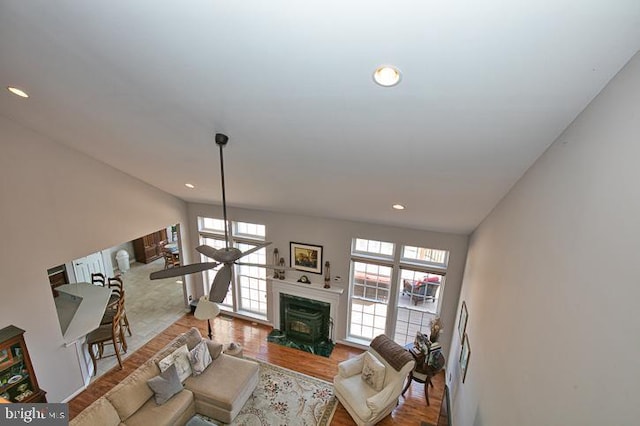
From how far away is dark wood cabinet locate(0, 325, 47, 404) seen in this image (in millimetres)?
3971

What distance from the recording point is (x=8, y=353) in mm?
4016

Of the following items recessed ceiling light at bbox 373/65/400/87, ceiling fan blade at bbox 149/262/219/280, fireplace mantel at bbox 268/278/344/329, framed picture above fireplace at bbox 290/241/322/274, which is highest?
recessed ceiling light at bbox 373/65/400/87

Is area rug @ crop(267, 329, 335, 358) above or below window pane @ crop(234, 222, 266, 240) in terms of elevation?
below

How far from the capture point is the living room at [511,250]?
4.50ft

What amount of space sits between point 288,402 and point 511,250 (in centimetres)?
417

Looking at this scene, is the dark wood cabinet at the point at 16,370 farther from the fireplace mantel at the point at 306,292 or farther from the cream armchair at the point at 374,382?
the cream armchair at the point at 374,382

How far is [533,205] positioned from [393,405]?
383 cm

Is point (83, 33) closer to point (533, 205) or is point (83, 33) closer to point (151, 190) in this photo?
point (533, 205)

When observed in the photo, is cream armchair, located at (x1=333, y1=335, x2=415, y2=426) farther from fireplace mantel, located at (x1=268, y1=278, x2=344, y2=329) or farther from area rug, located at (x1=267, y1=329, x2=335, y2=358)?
fireplace mantel, located at (x1=268, y1=278, x2=344, y2=329)

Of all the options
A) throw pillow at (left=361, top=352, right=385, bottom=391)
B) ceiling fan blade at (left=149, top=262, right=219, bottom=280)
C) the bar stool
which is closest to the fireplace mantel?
throw pillow at (left=361, top=352, right=385, bottom=391)

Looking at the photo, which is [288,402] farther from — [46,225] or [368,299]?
[46,225]

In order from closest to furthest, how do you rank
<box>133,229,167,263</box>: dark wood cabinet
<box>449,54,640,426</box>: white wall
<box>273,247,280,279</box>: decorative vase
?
<box>449,54,640,426</box>: white wall → <box>273,247,280,279</box>: decorative vase → <box>133,229,167,263</box>: dark wood cabinet

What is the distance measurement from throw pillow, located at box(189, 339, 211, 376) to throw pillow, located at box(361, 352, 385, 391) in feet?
8.33

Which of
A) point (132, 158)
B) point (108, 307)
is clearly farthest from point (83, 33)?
point (108, 307)
